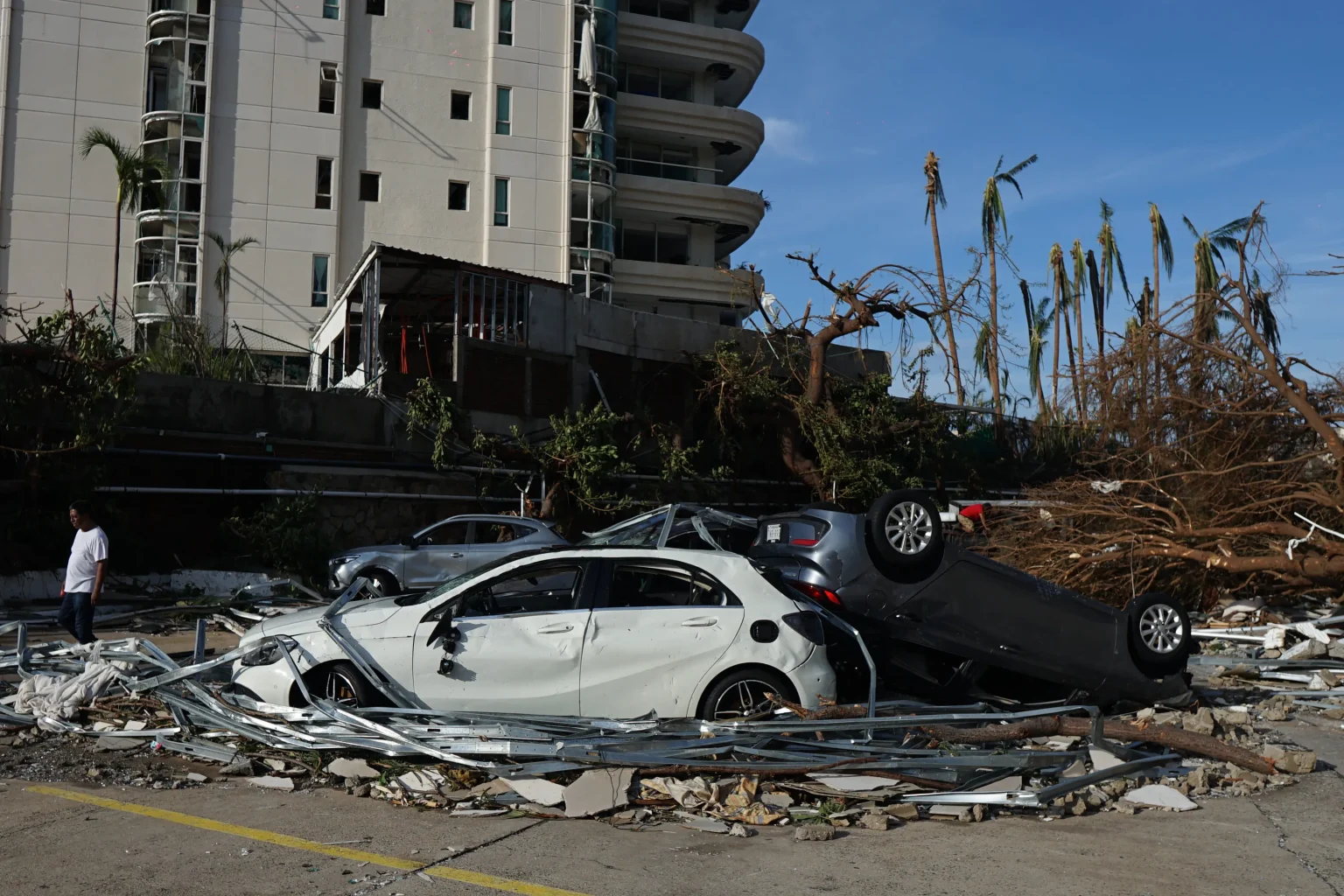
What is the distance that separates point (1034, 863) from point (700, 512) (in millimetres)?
7299

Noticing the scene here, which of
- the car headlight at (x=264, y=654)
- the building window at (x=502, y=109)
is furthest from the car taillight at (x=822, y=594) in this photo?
the building window at (x=502, y=109)

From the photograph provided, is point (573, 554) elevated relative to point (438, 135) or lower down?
lower down

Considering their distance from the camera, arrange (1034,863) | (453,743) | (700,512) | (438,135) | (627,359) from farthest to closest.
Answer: (438,135)
(627,359)
(700,512)
(453,743)
(1034,863)

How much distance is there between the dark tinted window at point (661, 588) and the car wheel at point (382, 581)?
859 centimetres

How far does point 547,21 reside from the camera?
1718 inches

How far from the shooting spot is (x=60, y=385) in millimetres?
18062

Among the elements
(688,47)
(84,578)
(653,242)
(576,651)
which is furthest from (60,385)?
(688,47)

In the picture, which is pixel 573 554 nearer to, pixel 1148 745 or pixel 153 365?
pixel 1148 745

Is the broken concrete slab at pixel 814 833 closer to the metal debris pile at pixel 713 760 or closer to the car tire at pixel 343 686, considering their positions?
the metal debris pile at pixel 713 760

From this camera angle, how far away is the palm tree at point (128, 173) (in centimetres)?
3078

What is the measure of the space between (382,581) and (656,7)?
123 feet

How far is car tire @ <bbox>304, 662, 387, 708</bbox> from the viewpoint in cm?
809

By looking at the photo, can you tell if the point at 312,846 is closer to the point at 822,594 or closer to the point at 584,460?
the point at 822,594

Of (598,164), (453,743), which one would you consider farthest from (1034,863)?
(598,164)
